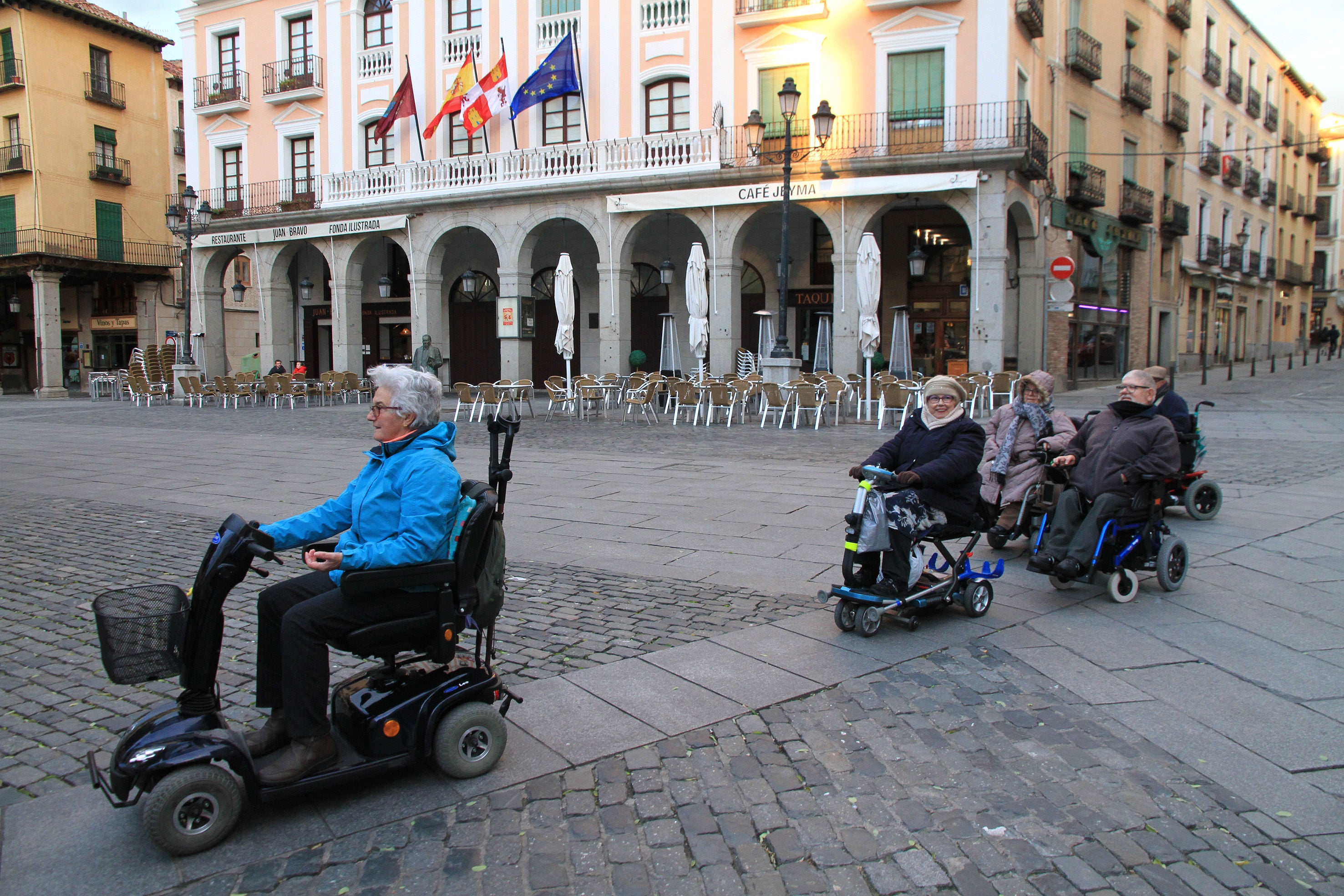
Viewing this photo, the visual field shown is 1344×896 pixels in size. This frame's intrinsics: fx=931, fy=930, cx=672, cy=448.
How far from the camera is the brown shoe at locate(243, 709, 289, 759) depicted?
3.01 meters

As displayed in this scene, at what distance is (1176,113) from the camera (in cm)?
3030

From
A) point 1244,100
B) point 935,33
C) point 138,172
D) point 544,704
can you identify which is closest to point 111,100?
point 138,172

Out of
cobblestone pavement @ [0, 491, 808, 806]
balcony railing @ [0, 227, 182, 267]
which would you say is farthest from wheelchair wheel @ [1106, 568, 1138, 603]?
balcony railing @ [0, 227, 182, 267]

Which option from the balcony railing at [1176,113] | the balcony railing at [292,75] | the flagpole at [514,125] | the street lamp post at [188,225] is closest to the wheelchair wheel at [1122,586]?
the flagpole at [514,125]

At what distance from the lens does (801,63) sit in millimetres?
21875

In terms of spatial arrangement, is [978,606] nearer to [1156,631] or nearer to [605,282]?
[1156,631]

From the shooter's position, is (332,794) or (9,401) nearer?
(332,794)

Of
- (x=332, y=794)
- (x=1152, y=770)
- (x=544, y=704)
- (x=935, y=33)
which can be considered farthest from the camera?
(x=935, y=33)

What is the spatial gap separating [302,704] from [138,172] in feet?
137

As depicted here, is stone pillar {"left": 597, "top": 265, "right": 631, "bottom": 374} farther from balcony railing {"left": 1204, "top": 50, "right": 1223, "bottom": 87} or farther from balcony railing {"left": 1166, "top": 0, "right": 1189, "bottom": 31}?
balcony railing {"left": 1204, "top": 50, "right": 1223, "bottom": 87}

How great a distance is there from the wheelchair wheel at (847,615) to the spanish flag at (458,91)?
2255cm

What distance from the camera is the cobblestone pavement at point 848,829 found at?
8.75 feet

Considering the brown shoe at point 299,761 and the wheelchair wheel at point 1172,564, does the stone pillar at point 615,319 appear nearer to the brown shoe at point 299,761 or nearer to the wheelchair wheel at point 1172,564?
the wheelchair wheel at point 1172,564

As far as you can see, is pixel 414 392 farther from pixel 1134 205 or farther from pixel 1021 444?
pixel 1134 205
